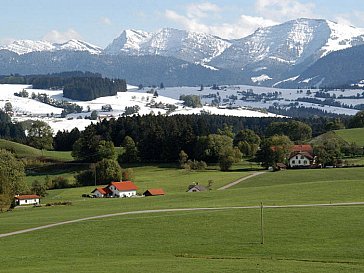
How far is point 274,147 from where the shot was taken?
119m

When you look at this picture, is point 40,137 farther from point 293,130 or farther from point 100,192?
point 100,192

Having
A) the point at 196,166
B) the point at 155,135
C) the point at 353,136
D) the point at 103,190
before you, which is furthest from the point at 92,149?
the point at 353,136

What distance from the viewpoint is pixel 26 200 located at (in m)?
86.2

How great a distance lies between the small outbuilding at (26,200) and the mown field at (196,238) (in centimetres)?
1256

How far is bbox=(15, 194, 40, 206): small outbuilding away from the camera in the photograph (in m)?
85.8

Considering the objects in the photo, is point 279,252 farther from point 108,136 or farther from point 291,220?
point 108,136

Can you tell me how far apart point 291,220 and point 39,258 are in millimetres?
21120

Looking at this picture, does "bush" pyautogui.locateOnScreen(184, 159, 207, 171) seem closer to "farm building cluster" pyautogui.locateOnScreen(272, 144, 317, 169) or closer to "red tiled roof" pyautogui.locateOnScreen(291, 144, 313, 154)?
Result: "farm building cluster" pyautogui.locateOnScreen(272, 144, 317, 169)

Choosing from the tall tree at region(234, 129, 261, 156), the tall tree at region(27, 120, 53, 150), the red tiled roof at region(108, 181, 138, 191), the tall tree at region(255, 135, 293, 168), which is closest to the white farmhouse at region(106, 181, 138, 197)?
the red tiled roof at region(108, 181, 138, 191)

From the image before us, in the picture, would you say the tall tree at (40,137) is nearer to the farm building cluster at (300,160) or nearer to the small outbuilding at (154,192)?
the farm building cluster at (300,160)

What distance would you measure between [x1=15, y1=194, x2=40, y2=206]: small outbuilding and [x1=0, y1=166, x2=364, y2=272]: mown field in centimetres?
1256

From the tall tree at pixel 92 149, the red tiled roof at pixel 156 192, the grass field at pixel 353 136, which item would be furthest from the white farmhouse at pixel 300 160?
the red tiled roof at pixel 156 192

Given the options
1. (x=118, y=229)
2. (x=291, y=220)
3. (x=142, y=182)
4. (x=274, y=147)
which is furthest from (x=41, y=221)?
(x=274, y=147)

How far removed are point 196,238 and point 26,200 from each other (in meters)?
43.5
